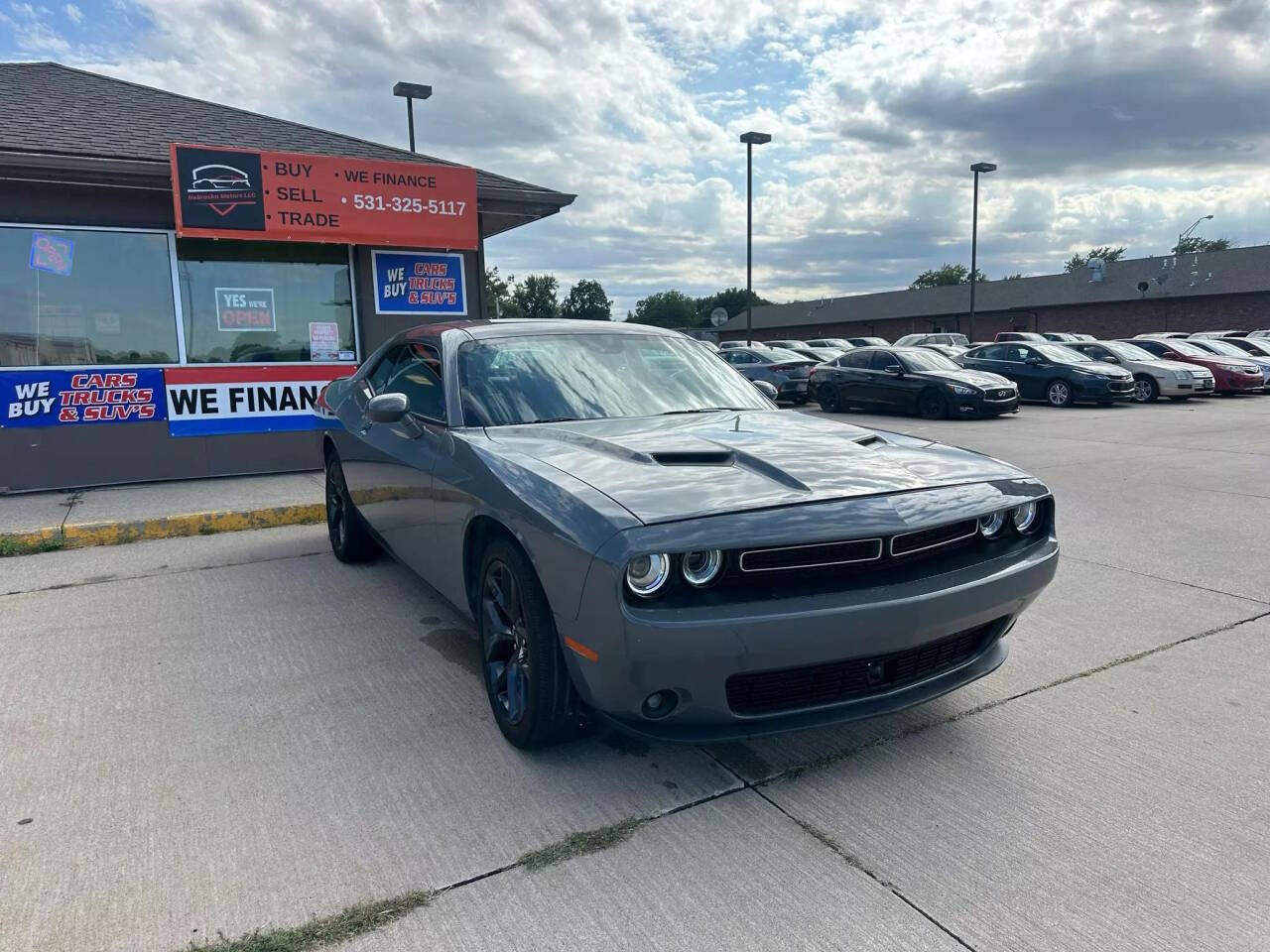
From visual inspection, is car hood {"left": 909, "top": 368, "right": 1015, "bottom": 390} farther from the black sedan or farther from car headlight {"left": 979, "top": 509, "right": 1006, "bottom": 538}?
car headlight {"left": 979, "top": 509, "right": 1006, "bottom": 538}

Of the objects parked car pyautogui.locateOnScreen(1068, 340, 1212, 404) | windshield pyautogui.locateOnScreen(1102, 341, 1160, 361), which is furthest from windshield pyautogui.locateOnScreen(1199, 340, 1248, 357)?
windshield pyautogui.locateOnScreen(1102, 341, 1160, 361)

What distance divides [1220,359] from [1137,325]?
25.3 m

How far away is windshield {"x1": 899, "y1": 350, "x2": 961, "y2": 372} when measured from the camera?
53.8 ft

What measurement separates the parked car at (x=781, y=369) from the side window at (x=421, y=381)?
14.9 m

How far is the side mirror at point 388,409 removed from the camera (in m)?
3.67

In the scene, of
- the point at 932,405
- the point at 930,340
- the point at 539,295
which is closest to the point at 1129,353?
the point at 932,405

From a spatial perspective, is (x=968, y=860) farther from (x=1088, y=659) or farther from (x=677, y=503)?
(x=1088, y=659)

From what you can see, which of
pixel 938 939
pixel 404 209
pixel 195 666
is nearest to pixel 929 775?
pixel 938 939

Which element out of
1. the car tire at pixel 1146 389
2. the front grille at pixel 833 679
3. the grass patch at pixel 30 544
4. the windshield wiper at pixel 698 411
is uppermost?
the windshield wiper at pixel 698 411

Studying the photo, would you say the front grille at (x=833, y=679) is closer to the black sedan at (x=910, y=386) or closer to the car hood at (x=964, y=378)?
the black sedan at (x=910, y=386)

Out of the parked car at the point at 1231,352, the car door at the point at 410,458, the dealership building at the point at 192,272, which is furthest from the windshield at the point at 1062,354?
the car door at the point at 410,458

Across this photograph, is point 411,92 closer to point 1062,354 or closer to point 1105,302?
point 1062,354

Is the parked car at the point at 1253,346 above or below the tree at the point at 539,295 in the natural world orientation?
below

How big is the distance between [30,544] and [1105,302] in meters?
48.4
